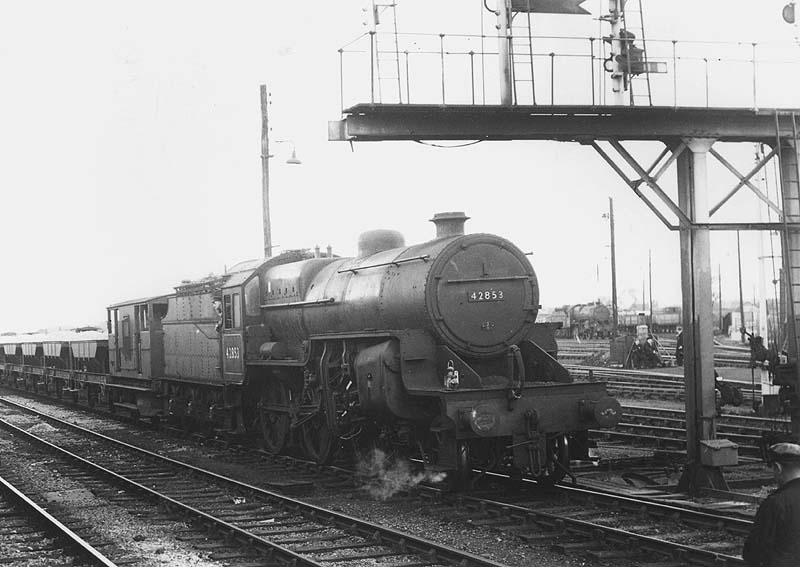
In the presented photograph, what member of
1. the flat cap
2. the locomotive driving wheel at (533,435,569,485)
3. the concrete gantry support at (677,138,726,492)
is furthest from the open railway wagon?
the flat cap

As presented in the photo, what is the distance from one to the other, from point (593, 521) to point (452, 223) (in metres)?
4.30

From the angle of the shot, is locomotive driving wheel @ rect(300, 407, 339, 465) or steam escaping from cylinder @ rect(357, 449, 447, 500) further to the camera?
locomotive driving wheel @ rect(300, 407, 339, 465)

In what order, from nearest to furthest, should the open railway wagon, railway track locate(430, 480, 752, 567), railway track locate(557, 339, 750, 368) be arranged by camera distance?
railway track locate(430, 480, 752, 567), the open railway wagon, railway track locate(557, 339, 750, 368)

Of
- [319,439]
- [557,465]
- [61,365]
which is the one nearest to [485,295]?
[557,465]

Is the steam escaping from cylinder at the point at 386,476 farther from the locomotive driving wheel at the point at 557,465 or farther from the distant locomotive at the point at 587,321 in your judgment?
the distant locomotive at the point at 587,321

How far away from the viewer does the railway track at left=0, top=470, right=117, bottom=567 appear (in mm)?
8570

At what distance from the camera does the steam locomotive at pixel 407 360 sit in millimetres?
10594

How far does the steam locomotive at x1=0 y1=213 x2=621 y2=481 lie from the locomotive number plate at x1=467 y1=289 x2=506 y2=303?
0.01m

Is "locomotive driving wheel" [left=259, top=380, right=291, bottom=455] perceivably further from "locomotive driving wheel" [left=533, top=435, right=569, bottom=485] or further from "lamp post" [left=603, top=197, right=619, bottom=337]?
"lamp post" [left=603, top=197, right=619, bottom=337]

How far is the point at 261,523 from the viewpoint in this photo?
9.74m

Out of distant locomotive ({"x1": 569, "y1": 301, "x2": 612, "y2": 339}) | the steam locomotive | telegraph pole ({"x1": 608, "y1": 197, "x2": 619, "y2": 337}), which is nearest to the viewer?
the steam locomotive

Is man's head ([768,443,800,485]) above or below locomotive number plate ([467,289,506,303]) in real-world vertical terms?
below

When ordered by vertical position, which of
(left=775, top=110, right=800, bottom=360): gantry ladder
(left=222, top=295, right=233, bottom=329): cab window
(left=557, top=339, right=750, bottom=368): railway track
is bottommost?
(left=557, top=339, right=750, bottom=368): railway track

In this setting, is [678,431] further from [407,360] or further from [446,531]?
[446,531]
